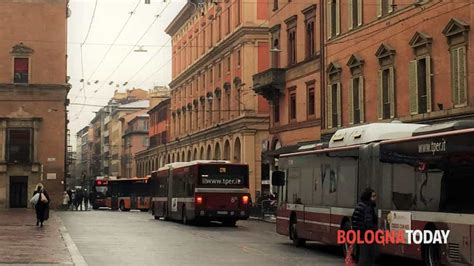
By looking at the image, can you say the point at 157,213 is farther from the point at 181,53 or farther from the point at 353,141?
the point at 181,53

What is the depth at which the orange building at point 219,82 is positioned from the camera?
5872cm

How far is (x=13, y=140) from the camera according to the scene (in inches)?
2402

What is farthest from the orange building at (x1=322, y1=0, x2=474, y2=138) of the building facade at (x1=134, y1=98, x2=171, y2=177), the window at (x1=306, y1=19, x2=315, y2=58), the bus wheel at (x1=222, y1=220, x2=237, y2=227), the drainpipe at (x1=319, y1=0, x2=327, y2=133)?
the building facade at (x1=134, y1=98, x2=171, y2=177)

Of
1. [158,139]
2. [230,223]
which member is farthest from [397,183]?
[158,139]

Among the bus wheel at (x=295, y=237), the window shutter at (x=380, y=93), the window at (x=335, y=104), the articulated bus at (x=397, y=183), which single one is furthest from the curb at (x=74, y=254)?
the window at (x=335, y=104)

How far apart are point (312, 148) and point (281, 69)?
2619 centimetres

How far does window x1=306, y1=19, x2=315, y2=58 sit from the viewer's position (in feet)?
141

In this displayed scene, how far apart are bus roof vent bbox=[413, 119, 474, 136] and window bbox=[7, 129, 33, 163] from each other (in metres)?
49.8

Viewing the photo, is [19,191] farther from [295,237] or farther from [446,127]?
[446,127]

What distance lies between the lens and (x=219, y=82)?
6825 centimetres

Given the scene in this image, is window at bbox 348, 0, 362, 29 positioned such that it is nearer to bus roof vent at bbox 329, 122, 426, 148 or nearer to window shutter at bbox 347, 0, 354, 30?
window shutter at bbox 347, 0, 354, 30

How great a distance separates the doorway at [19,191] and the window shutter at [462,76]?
41788mm

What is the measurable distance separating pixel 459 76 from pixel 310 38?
16876 mm

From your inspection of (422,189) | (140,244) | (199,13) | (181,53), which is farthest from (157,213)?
(181,53)
